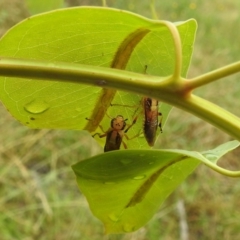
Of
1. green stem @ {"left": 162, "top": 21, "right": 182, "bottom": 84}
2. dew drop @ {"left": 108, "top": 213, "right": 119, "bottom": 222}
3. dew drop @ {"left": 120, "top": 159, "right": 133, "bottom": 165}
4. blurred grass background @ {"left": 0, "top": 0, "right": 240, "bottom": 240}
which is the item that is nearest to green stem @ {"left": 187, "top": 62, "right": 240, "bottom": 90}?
green stem @ {"left": 162, "top": 21, "right": 182, "bottom": 84}

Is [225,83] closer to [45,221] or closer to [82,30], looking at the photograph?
[45,221]

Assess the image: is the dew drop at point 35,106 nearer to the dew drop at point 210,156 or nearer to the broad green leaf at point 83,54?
the broad green leaf at point 83,54

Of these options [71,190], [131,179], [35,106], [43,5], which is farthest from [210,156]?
[71,190]

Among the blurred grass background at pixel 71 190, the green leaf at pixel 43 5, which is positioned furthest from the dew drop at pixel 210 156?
the blurred grass background at pixel 71 190

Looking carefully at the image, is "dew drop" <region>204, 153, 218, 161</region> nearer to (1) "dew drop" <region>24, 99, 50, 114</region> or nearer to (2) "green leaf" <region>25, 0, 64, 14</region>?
(1) "dew drop" <region>24, 99, 50, 114</region>

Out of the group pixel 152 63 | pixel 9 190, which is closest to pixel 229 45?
pixel 9 190
